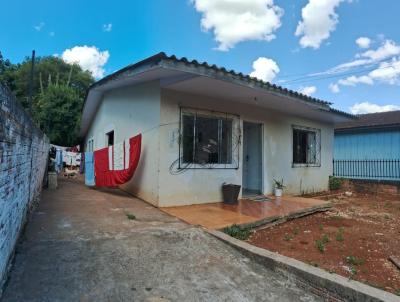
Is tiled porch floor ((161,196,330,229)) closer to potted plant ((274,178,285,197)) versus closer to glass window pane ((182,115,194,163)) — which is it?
potted plant ((274,178,285,197))

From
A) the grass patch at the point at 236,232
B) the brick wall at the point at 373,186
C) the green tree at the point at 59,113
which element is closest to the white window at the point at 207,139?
Answer: the grass patch at the point at 236,232

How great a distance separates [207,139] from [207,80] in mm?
1888

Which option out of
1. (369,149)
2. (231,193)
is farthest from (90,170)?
(369,149)

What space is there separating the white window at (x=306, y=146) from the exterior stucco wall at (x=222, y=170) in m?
0.21

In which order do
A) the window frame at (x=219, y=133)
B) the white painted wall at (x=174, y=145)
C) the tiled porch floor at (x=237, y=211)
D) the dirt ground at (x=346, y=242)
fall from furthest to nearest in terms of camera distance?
1. the window frame at (x=219, y=133)
2. the white painted wall at (x=174, y=145)
3. the tiled porch floor at (x=237, y=211)
4. the dirt ground at (x=346, y=242)

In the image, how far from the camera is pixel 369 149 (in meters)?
14.4

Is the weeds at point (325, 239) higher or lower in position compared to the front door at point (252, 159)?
lower

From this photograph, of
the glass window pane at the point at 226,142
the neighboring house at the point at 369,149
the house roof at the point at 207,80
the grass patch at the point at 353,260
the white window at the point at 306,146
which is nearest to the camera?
the grass patch at the point at 353,260

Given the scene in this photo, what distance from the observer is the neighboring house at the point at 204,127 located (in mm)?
6464

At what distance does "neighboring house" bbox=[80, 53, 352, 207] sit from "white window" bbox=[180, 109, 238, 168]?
23mm

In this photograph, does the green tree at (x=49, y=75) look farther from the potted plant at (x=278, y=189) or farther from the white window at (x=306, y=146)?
the potted plant at (x=278, y=189)

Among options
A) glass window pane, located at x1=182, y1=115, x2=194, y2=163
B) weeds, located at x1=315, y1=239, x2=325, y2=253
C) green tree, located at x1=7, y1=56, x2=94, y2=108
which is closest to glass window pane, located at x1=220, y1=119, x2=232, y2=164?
glass window pane, located at x1=182, y1=115, x2=194, y2=163

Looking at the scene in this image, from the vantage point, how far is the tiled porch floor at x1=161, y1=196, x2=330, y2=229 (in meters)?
5.46

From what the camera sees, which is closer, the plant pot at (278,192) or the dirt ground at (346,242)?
the dirt ground at (346,242)
